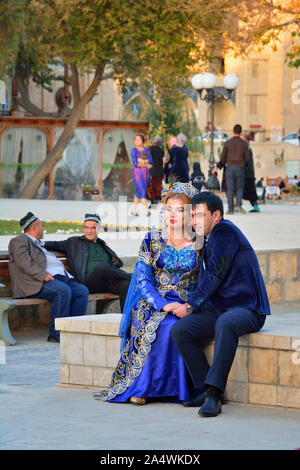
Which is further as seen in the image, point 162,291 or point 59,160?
point 59,160

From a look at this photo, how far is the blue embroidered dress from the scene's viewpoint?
6938mm

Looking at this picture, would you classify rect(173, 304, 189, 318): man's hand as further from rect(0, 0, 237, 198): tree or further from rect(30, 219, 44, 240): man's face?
rect(0, 0, 237, 198): tree

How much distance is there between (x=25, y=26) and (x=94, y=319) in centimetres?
2323

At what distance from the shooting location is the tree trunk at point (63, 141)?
30.3 m

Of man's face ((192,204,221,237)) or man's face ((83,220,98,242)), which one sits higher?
man's face ((192,204,221,237))

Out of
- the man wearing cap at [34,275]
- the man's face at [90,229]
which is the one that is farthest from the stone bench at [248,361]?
the man's face at [90,229]

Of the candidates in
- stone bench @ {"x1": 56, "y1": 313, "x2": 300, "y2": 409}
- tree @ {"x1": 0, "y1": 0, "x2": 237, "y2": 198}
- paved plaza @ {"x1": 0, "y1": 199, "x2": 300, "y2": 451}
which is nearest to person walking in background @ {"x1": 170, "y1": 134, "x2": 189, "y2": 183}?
tree @ {"x1": 0, "y1": 0, "x2": 237, "y2": 198}

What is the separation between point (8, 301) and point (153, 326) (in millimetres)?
3102

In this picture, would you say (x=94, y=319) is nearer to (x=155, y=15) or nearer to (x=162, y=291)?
(x=162, y=291)

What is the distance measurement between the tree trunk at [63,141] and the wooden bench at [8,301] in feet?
64.5

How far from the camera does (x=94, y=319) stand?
7625 millimetres


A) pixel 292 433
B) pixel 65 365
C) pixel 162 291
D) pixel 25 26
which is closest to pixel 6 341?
pixel 65 365

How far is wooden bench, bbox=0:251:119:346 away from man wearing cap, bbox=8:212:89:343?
98 mm

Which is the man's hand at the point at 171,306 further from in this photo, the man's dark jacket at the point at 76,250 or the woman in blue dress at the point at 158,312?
the man's dark jacket at the point at 76,250
